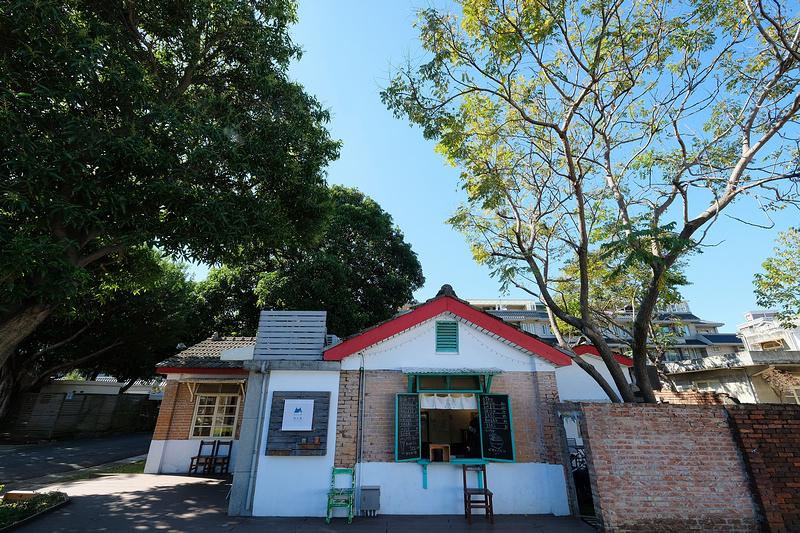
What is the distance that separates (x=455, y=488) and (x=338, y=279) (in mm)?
9809

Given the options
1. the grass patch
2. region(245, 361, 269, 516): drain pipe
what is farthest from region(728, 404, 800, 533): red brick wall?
the grass patch

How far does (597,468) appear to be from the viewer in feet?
21.2

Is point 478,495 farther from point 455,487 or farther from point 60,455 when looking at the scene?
point 60,455

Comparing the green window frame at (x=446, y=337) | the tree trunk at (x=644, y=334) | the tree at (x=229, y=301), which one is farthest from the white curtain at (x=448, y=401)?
the tree at (x=229, y=301)

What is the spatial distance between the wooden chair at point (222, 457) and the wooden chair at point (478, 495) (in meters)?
8.07

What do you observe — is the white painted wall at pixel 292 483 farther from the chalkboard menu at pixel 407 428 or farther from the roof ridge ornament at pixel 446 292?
the roof ridge ornament at pixel 446 292

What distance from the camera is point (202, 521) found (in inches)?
271

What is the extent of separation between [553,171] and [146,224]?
386 inches

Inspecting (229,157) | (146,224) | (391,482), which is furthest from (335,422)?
(229,157)

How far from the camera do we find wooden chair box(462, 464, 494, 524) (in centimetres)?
698

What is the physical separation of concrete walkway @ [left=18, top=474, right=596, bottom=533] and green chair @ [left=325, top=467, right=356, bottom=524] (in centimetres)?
20

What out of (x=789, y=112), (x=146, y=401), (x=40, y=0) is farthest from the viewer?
(x=146, y=401)

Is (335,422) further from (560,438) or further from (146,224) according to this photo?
(146,224)

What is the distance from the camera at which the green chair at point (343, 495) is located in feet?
22.6
